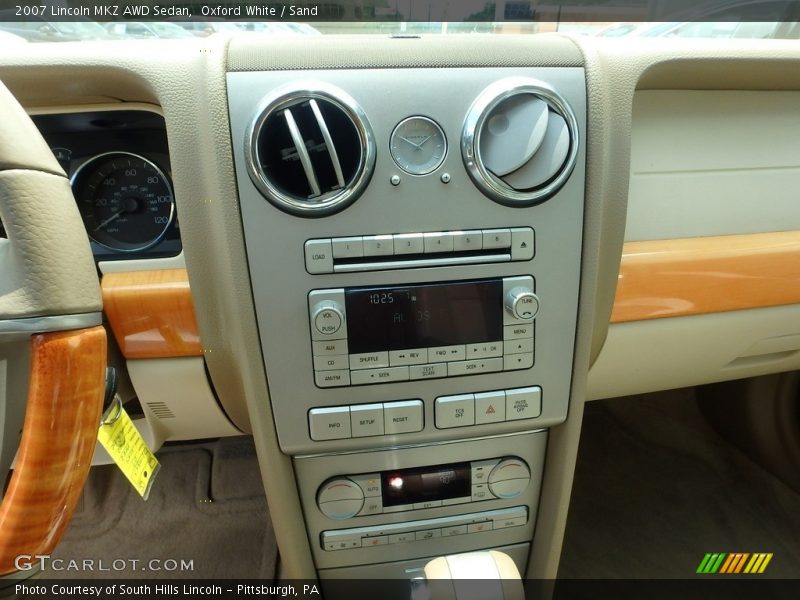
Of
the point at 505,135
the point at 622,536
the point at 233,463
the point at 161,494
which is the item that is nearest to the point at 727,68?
the point at 505,135

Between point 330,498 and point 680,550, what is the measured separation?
902mm

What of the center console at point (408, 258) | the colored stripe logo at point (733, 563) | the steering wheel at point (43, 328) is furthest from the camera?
the colored stripe logo at point (733, 563)

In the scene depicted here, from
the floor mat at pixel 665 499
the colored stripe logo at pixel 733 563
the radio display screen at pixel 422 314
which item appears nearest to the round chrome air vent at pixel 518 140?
the radio display screen at pixel 422 314

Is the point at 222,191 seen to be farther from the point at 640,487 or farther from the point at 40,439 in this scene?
the point at 640,487

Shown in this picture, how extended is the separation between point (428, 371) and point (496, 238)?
0.17 metres

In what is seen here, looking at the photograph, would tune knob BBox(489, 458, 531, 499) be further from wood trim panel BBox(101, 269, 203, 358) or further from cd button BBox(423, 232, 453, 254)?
wood trim panel BBox(101, 269, 203, 358)

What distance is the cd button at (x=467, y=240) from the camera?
1.79ft

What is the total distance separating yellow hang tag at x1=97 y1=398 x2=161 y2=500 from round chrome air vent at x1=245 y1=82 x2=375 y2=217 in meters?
0.30

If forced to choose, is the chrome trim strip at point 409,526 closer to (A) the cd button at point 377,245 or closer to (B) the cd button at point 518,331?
(B) the cd button at point 518,331

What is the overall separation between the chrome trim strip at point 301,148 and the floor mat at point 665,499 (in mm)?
1001

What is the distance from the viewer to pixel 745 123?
2.25 ft

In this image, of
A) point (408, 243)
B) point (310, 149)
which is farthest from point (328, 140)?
point (408, 243)

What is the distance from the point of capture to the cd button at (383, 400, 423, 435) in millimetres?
599

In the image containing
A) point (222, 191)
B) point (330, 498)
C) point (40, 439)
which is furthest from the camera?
point (330, 498)
